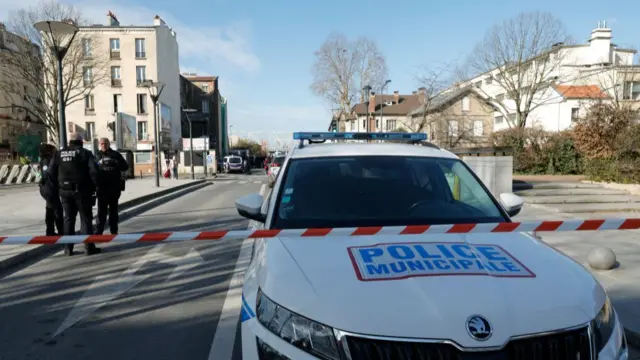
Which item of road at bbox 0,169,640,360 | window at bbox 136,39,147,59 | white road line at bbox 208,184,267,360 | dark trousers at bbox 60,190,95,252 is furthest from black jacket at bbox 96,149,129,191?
window at bbox 136,39,147,59

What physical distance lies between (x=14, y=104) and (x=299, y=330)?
152 ft

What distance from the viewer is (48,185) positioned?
7.20m

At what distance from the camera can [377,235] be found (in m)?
2.88

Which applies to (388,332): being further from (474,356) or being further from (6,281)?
(6,281)

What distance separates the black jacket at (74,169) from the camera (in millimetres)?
6781

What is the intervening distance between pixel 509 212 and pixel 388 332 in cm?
206

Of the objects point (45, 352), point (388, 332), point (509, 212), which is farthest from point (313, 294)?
point (45, 352)

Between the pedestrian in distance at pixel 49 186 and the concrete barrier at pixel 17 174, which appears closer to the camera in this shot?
the pedestrian in distance at pixel 49 186

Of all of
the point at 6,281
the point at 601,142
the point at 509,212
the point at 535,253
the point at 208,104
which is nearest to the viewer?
the point at 535,253

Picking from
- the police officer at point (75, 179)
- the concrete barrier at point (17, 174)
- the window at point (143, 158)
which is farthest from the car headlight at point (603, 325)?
the window at point (143, 158)

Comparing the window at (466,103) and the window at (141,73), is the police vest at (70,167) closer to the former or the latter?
the window at (141,73)

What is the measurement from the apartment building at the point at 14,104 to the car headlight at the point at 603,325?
1558 inches

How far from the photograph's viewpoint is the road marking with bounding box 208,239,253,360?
3.67m

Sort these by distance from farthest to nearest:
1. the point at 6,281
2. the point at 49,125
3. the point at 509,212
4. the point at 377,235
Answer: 1. the point at 49,125
2. the point at 6,281
3. the point at 509,212
4. the point at 377,235
